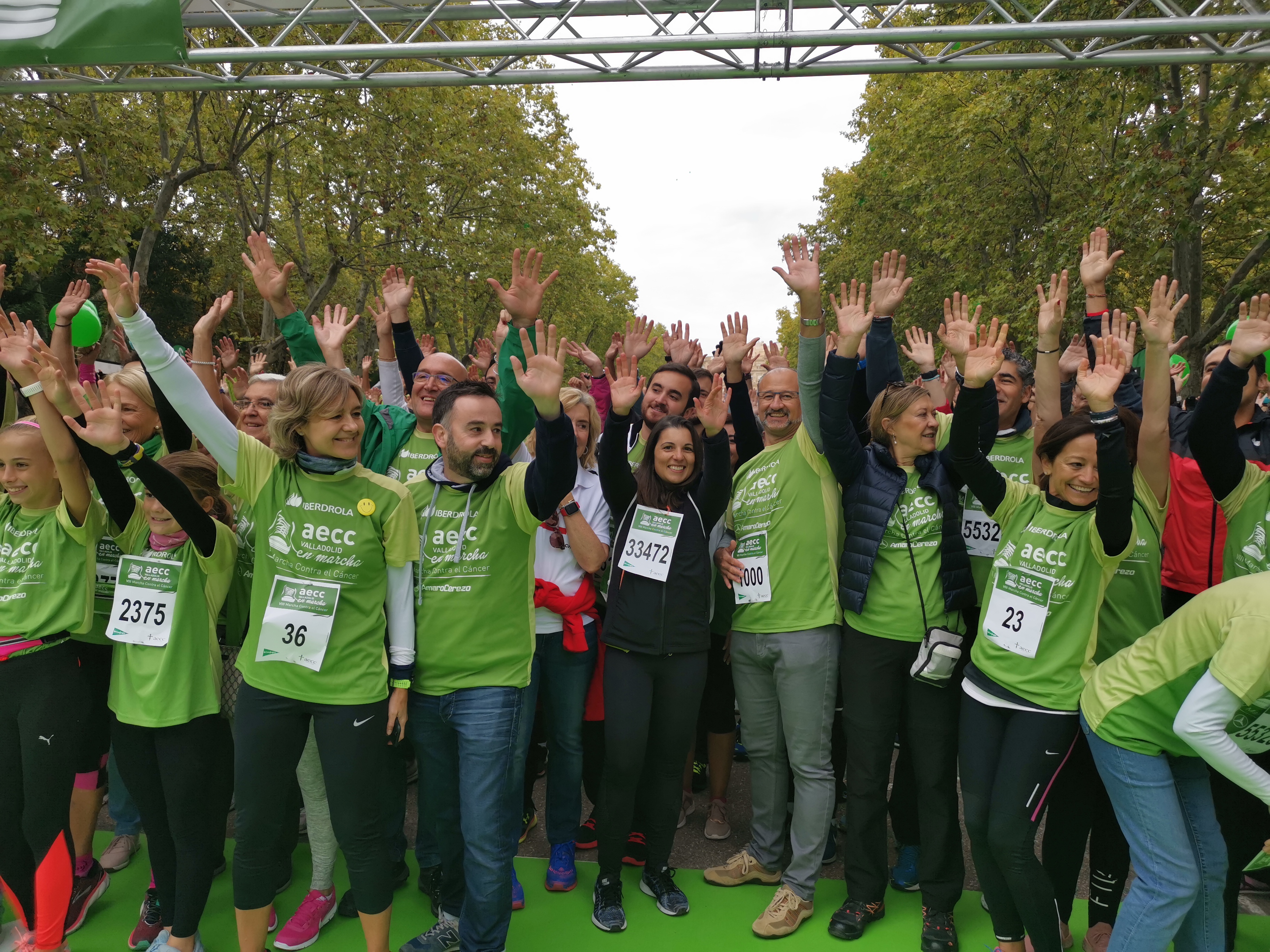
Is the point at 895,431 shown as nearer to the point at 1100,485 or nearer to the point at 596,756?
the point at 1100,485

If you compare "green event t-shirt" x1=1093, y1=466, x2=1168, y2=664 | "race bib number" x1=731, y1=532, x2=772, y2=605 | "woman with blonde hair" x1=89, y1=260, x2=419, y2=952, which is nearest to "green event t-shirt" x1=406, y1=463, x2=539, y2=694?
"woman with blonde hair" x1=89, y1=260, x2=419, y2=952

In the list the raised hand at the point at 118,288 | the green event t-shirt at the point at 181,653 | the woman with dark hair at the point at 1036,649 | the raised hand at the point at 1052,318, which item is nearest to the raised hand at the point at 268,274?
the raised hand at the point at 118,288

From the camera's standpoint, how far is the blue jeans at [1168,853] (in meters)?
2.30

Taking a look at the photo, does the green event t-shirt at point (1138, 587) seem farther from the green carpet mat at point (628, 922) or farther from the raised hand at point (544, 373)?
the raised hand at point (544, 373)

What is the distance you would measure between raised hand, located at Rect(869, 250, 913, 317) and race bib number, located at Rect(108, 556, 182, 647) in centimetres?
290

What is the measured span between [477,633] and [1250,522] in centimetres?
273

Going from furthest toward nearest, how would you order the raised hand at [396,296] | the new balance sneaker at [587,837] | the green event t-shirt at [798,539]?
the raised hand at [396,296] < the new balance sneaker at [587,837] < the green event t-shirt at [798,539]

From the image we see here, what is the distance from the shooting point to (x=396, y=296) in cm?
425

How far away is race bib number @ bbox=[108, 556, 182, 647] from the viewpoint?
9.11 feet

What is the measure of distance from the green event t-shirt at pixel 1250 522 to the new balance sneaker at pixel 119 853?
463 centimetres

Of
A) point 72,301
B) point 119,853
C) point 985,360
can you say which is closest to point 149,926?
point 119,853

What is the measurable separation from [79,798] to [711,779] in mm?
2743

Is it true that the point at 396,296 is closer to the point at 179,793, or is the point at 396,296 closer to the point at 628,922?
the point at 179,793

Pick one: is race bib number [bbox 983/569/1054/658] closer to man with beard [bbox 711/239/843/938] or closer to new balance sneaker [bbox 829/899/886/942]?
man with beard [bbox 711/239/843/938]
